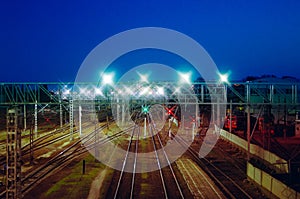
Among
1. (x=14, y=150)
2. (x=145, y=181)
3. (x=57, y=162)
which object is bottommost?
(x=145, y=181)

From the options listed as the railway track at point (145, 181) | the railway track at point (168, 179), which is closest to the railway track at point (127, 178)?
the railway track at point (145, 181)

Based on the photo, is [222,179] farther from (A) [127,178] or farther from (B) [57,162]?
(B) [57,162]

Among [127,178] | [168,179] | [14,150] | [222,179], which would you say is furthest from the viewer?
[127,178]

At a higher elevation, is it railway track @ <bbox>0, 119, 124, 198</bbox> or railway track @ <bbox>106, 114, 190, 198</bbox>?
railway track @ <bbox>0, 119, 124, 198</bbox>

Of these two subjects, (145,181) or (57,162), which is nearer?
(145,181)

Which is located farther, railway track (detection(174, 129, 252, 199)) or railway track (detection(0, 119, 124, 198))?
railway track (detection(0, 119, 124, 198))

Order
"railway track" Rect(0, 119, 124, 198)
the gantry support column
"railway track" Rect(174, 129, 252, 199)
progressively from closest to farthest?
the gantry support column, "railway track" Rect(174, 129, 252, 199), "railway track" Rect(0, 119, 124, 198)

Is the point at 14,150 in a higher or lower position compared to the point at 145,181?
higher

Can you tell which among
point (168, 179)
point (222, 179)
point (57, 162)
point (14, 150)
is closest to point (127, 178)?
point (168, 179)

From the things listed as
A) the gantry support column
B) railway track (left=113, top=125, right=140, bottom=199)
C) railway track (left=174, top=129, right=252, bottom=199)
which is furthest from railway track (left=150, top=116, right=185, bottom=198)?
the gantry support column

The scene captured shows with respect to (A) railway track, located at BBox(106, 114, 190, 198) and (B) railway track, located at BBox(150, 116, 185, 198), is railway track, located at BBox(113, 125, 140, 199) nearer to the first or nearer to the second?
(A) railway track, located at BBox(106, 114, 190, 198)

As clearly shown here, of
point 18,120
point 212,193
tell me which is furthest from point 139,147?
point 18,120

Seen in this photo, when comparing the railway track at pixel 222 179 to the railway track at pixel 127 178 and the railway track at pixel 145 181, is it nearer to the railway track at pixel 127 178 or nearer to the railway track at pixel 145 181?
the railway track at pixel 145 181

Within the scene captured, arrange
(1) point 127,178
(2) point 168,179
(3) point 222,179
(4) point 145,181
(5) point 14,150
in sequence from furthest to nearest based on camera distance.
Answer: (1) point 127,178, (2) point 168,179, (3) point 222,179, (4) point 145,181, (5) point 14,150
